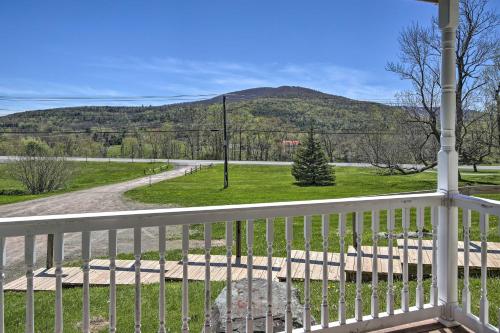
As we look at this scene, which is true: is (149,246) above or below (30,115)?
below

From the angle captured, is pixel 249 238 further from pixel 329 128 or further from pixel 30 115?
pixel 329 128

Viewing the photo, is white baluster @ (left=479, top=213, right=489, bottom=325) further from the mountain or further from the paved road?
the mountain

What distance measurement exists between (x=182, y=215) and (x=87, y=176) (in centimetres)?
1829

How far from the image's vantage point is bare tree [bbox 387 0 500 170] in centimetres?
1073

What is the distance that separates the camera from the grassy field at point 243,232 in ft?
9.07

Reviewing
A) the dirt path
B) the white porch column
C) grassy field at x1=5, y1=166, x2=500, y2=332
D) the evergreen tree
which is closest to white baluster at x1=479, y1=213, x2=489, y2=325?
the white porch column

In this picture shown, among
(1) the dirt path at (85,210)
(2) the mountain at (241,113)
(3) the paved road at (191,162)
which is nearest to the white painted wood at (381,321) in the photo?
(1) the dirt path at (85,210)

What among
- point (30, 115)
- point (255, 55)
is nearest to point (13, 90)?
point (30, 115)

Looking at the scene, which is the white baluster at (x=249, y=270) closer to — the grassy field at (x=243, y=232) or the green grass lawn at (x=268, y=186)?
the grassy field at (x=243, y=232)

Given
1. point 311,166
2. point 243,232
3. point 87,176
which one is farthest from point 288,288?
point 87,176

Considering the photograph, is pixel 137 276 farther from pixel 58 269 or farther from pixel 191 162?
pixel 191 162

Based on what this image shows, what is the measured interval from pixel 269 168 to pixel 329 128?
462 centimetres

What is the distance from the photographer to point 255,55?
2500 centimetres

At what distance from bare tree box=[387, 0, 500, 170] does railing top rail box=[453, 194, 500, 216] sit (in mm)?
9615
